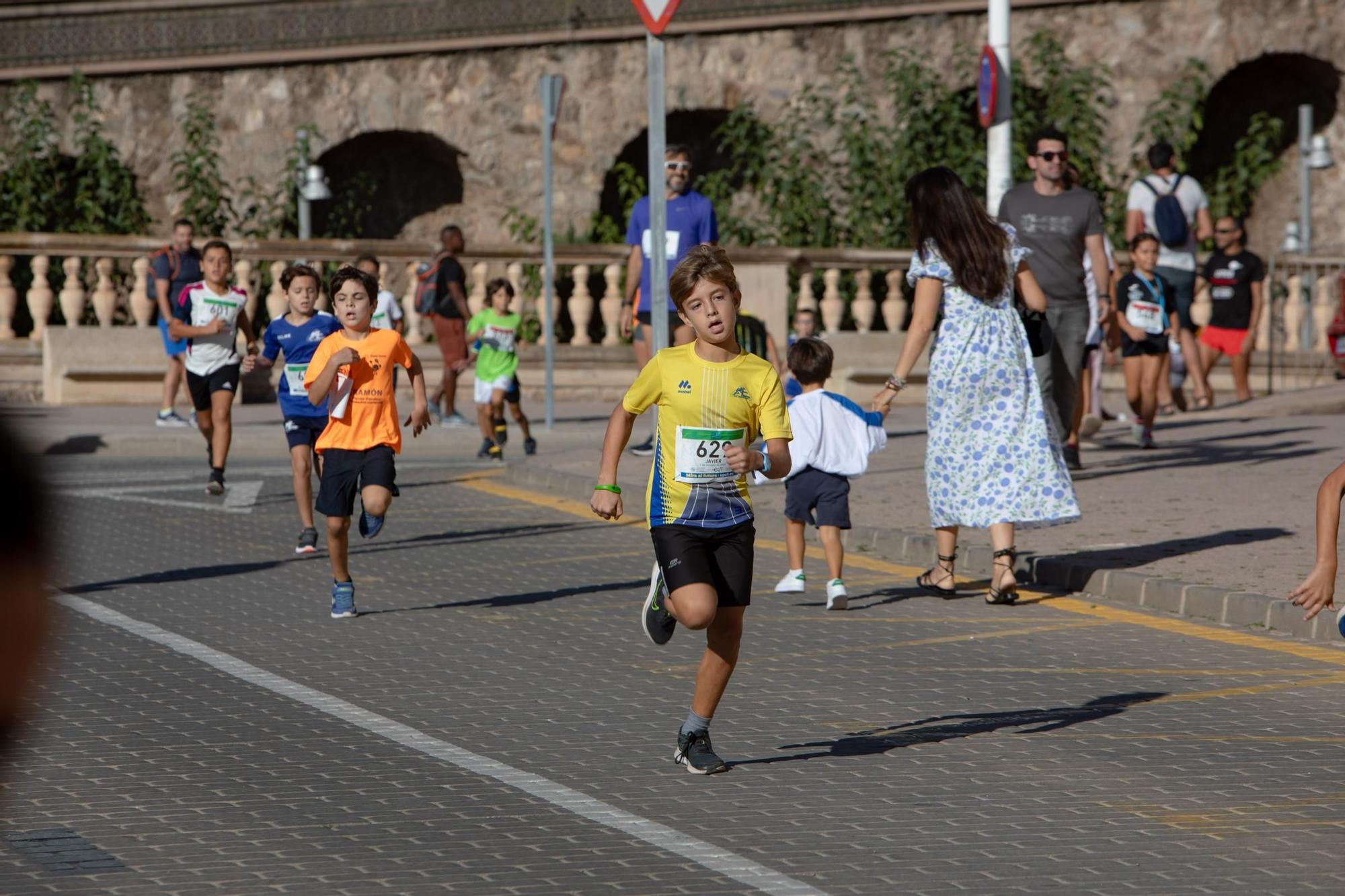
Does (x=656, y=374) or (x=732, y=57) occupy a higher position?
(x=732, y=57)

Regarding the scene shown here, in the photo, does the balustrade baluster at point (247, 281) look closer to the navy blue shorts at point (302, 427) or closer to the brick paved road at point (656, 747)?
the navy blue shorts at point (302, 427)

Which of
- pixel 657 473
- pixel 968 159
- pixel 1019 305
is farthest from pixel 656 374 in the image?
pixel 968 159

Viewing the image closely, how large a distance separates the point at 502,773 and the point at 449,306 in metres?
13.7

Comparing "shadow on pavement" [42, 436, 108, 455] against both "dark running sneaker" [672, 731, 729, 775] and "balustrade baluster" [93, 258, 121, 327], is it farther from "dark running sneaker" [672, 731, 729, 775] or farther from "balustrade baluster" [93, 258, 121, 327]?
"dark running sneaker" [672, 731, 729, 775]

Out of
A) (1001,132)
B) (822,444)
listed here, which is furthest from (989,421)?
(1001,132)

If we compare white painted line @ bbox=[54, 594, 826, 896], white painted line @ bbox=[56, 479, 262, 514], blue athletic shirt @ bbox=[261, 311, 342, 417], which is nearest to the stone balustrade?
white painted line @ bbox=[56, 479, 262, 514]

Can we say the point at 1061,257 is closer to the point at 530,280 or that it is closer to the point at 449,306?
the point at 449,306

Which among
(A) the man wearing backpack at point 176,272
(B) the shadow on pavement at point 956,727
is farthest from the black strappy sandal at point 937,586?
(A) the man wearing backpack at point 176,272

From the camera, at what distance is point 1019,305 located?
9938 millimetres

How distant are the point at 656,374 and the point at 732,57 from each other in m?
21.6

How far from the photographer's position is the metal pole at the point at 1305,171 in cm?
2502

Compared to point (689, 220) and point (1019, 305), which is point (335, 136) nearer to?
point (689, 220)

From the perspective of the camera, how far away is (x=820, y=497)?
9.52m

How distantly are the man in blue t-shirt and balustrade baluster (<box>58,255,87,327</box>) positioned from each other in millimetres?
8173
